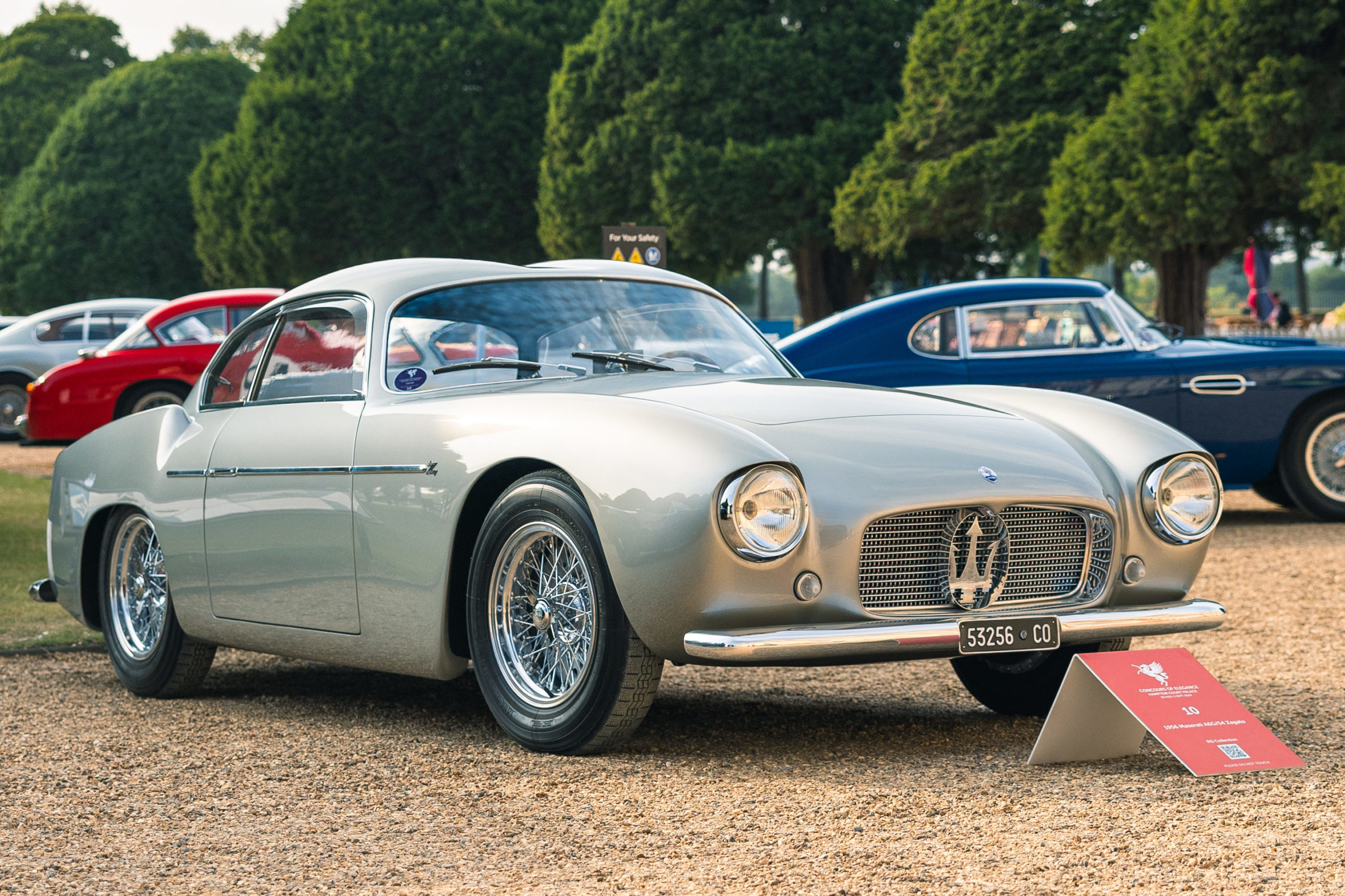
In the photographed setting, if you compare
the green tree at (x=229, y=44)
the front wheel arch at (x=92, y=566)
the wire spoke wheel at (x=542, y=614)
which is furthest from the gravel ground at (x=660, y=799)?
the green tree at (x=229, y=44)

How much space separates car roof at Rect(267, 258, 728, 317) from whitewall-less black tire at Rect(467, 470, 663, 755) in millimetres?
1048

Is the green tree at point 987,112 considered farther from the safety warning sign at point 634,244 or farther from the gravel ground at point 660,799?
the gravel ground at point 660,799

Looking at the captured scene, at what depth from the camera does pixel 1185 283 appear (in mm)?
26672

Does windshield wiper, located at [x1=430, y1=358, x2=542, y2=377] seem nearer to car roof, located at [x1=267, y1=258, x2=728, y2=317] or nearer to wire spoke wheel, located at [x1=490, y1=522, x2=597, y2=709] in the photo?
car roof, located at [x1=267, y1=258, x2=728, y2=317]

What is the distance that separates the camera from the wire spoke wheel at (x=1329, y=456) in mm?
11031

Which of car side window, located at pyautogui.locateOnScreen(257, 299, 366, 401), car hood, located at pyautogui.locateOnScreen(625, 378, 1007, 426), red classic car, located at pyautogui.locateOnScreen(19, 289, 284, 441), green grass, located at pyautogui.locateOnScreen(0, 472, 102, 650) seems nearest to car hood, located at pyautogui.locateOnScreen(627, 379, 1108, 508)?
car hood, located at pyautogui.locateOnScreen(625, 378, 1007, 426)

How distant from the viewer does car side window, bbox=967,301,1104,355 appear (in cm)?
1074

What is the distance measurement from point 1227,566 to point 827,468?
569 cm

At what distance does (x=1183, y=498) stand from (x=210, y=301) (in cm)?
1296

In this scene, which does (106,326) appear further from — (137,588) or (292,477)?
(292,477)

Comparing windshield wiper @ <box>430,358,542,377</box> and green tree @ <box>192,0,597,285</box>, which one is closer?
windshield wiper @ <box>430,358,542,377</box>

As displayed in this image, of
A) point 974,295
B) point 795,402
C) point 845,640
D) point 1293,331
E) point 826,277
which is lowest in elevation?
point 1293,331

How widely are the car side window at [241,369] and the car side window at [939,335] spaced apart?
223 inches

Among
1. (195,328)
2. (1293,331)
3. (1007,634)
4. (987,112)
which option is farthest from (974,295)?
(1293,331)
